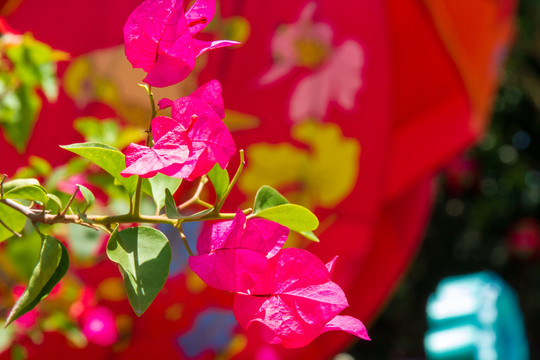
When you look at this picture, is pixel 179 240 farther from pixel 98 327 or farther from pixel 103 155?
pixel 103 155

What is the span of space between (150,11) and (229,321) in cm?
82

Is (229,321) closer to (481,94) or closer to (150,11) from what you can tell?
(481,94)

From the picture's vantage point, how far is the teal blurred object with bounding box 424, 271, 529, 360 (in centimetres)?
191

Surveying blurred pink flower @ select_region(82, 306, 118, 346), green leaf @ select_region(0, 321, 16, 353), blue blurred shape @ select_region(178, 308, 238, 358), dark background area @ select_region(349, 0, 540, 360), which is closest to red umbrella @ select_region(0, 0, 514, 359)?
blue blurred shape @ select_region(178, 308, 238, 358)

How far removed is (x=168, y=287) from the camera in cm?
101

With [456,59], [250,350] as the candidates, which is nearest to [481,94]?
[456,59]

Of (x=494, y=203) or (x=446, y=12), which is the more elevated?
(x=446, y=12)

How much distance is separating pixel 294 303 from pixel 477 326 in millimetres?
1761

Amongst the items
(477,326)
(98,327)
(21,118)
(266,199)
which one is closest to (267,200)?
(266,199)

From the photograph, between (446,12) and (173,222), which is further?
(446,12)

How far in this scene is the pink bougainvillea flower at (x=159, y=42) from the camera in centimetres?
28

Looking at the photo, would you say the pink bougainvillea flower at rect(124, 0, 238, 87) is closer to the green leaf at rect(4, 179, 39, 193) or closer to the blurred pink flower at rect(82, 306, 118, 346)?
the green leaf at rect(4, 179, 39, 193)

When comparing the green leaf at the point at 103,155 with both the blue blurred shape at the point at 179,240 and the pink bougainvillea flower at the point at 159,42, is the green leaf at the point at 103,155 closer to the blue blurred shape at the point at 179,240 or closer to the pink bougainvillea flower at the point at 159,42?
the pink bougainvillea flower at the point at 159,42

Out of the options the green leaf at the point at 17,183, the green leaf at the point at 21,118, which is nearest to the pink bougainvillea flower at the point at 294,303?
the green leaf at the point at 17,183
